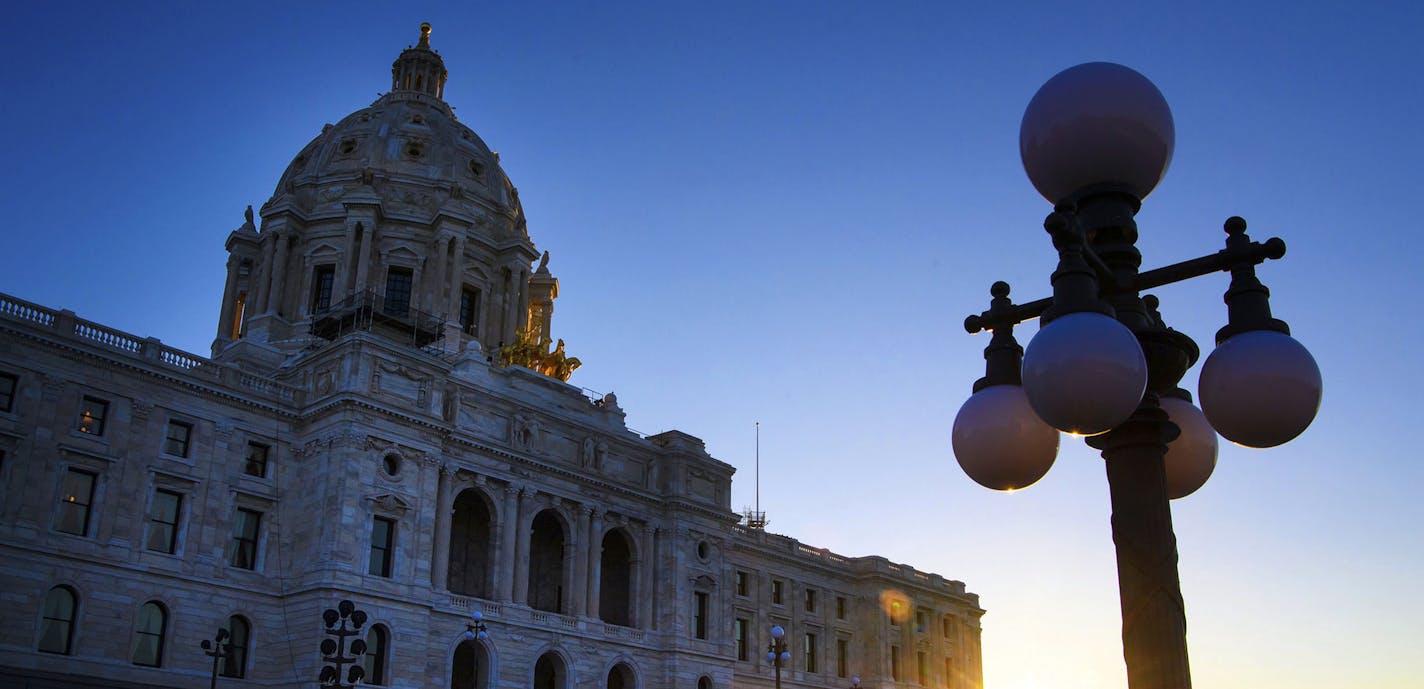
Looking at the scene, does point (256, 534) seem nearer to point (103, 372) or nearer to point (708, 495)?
point (103, 372)

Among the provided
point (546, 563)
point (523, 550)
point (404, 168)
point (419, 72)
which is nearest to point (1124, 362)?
point (523, 550)

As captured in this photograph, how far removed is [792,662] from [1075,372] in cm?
6251

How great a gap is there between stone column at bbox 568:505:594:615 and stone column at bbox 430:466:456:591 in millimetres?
5853

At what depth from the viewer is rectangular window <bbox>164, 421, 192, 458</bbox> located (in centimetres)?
4262

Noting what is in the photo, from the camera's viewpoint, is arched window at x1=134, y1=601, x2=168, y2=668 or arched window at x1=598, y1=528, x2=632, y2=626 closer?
arched window at x1=134, y1=601, x2=168, y2=668

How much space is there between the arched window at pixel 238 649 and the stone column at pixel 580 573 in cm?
1355

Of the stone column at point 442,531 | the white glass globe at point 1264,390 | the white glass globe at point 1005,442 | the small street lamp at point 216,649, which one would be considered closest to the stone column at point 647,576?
the stone column at point 442,531

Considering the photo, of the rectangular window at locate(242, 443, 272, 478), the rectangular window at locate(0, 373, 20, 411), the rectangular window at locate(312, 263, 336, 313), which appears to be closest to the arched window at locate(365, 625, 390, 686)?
the rectangular window at locate(242, 443, 272, 478)

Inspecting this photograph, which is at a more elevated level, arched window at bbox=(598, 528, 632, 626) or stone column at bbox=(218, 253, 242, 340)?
stone column at bbox=(218, 253, 242, 340)

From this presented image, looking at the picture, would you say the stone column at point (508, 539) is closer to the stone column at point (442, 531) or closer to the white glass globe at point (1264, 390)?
the stone column at point (442, 531)

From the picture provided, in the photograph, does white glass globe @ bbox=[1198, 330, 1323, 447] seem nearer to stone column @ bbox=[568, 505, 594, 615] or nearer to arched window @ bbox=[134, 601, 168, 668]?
arched window @ bbox=[134, 601, 168, 668]

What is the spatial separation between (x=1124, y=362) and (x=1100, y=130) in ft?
5.02

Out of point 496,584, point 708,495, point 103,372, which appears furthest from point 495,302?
point 103,372

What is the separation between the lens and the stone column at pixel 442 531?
46.9 m
